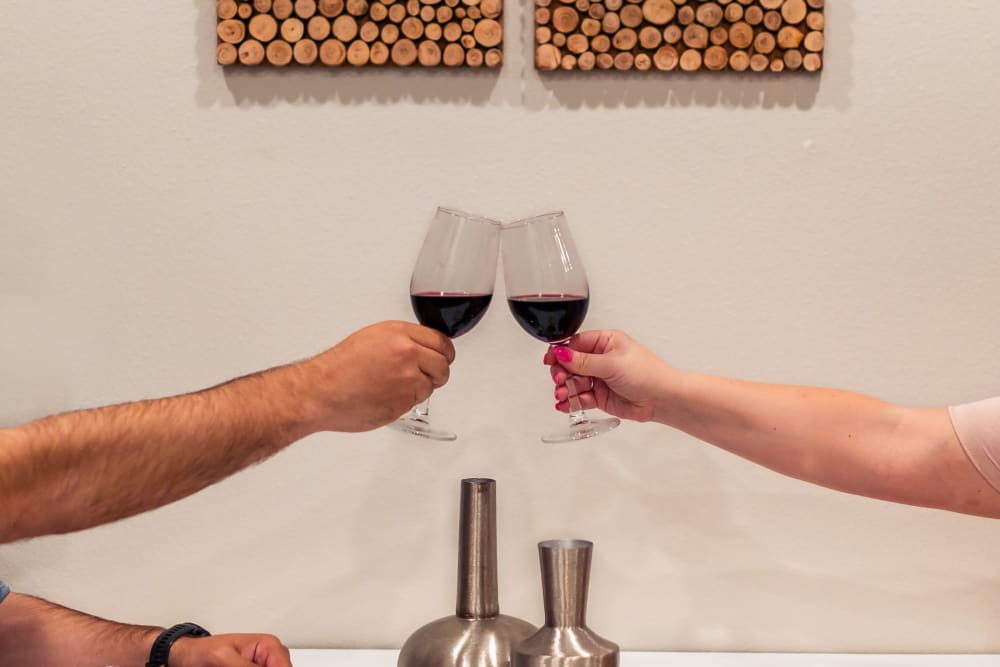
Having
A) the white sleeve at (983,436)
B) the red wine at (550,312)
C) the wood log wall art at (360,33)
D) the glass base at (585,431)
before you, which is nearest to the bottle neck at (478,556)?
the glass base at (585,431)

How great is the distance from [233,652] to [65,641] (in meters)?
0.32

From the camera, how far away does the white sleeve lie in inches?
56.9

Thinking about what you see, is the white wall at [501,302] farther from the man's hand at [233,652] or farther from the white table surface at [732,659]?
the man's hand at [233,652]

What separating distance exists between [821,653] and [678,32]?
116 centimetres

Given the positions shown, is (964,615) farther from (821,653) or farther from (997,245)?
(997,245)

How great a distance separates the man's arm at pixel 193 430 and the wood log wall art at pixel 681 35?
2.21 feet

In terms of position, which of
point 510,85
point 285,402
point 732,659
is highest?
point 510,85

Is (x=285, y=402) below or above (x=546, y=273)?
below

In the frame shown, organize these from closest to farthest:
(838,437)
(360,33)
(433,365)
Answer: (433,365)
(838,437)
(360,33)

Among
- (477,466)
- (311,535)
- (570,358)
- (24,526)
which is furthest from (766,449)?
(24,526)

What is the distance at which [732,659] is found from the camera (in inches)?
73.9

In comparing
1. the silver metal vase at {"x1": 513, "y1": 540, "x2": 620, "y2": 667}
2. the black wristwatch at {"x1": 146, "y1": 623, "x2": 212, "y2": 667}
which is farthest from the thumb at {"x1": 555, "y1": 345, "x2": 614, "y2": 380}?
the black wristwatch at {"x1": 146, "y1": 623, "x2": 212, "y2": 667}

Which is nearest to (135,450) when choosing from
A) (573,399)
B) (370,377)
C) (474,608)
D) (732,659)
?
(370,377)

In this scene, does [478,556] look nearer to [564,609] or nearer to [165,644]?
[564,609]
